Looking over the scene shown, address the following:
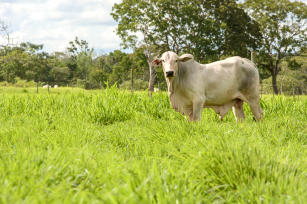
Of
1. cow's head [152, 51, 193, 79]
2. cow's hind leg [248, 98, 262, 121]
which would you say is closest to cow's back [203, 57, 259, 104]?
cow's hind leg [248, 98, 262, 121]

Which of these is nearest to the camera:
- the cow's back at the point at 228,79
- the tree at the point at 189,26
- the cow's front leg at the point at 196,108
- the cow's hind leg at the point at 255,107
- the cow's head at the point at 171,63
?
the cow's head at the point at 171,63

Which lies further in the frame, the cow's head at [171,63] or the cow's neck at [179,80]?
the cow's neck at [179,80]

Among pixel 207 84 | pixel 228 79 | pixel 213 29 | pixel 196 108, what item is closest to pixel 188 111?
pixel 196 108

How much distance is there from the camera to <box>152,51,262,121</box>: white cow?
486cm

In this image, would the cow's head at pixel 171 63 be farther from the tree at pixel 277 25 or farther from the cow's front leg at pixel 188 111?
the tree at pixel 277 25

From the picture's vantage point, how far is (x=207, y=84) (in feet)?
16.5

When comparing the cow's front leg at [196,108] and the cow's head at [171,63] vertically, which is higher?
the cow's head at [171,63]

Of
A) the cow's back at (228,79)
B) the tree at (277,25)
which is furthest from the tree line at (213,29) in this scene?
the cow's back at (228,79)

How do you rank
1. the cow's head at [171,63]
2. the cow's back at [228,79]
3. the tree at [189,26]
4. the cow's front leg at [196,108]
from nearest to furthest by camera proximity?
the cow's head at [171,63], the cow's front leg at [196,108], the cow's back at [228,79], the tree at [189,26]

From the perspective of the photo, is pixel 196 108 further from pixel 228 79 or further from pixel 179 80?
pixel 228 79

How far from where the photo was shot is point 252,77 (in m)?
5.37

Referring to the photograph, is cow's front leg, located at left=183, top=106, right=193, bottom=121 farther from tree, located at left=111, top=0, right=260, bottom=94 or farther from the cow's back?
tree, located at left=111, top=0, right=260, bottom=94

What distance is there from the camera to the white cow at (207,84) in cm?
486

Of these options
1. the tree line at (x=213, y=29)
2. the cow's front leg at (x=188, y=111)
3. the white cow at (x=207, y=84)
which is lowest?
the cow's front leg at (x=188, y=111)
